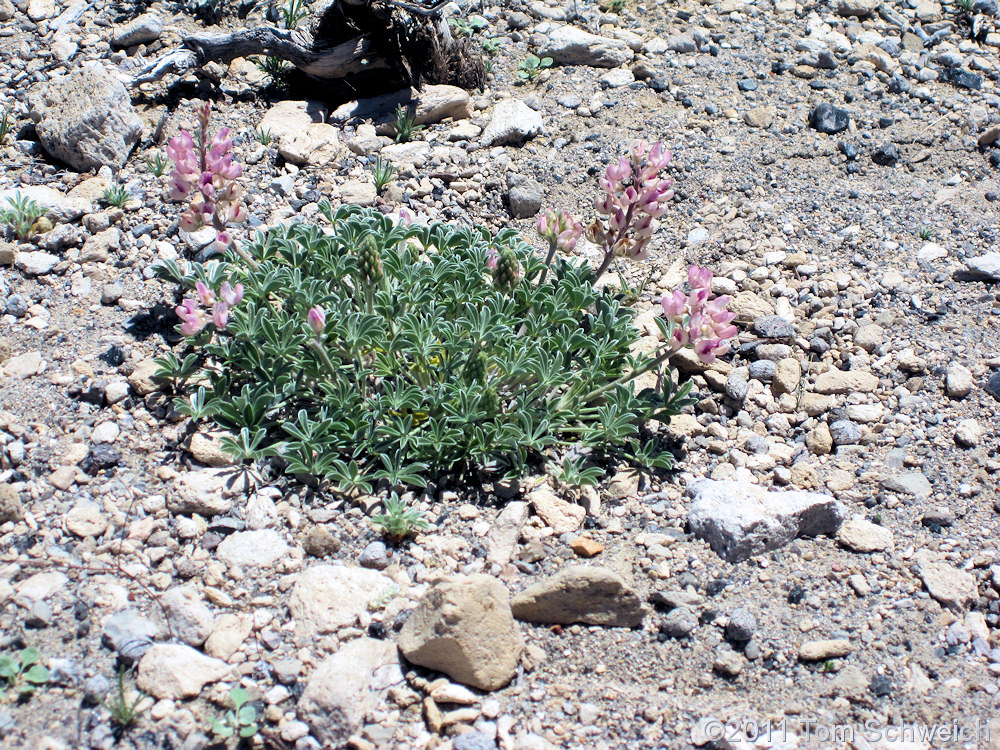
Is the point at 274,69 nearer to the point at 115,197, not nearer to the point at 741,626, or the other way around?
the point at 115,197

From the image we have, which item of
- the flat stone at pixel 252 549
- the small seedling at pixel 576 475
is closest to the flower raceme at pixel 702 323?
the small seedling at pixel 576 475

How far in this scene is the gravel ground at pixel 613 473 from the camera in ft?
8.79

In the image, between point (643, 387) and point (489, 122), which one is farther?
point (489, 122)

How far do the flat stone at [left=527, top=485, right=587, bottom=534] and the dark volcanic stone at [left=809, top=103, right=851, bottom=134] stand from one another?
3.66 m

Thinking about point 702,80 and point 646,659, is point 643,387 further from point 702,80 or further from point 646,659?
point 702,80

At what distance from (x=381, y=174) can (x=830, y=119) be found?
311 cm

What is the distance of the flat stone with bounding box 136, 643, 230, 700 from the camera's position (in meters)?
2.58

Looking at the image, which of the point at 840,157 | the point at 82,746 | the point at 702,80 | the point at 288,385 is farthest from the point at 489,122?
the point at 82,746

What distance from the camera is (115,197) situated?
4.62m

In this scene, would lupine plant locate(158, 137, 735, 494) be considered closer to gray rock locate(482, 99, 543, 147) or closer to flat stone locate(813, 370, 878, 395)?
flat stone locate(813, 370, 878, 395)

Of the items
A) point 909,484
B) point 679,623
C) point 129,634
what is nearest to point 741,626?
point 679,623

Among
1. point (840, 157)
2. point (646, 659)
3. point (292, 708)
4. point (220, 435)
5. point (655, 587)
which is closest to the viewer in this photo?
point (292, 708)

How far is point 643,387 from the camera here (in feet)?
13.1

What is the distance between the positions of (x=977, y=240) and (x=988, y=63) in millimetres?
2372
